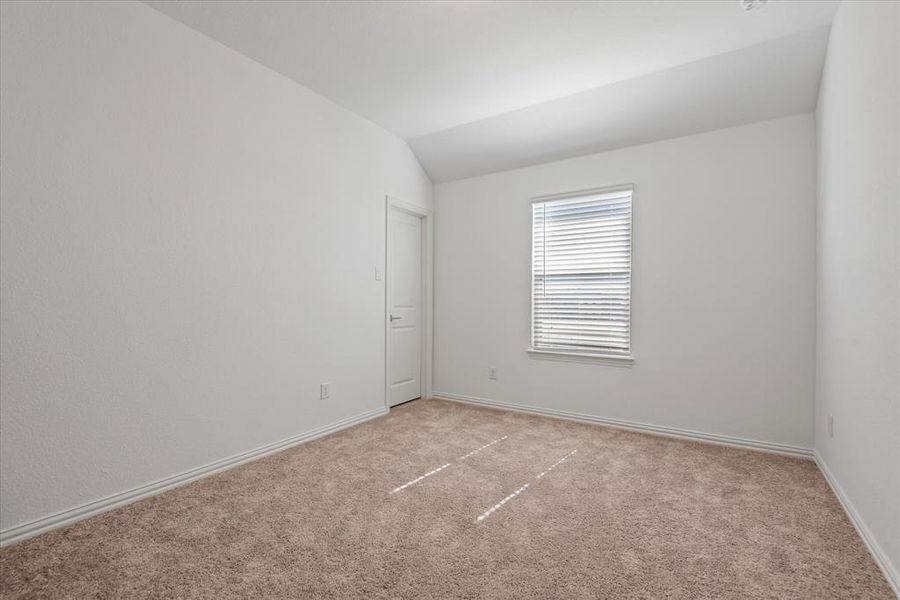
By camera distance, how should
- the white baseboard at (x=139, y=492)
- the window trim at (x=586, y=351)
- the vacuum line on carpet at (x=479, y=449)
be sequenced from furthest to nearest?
the window trim at (x=586, y=351), the vacuum line on carpet at (x=479, y=449), the white baseboard at (x=139, y=492)

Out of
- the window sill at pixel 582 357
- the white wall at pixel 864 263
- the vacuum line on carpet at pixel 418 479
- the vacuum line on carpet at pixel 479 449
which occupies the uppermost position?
the white wall at pixel 864 263

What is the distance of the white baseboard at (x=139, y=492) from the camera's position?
6.34ft

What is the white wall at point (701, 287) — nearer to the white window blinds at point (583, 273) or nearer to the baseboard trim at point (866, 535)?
the white window blinds at point (583, 273)

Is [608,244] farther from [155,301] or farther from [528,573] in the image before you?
[155,301]

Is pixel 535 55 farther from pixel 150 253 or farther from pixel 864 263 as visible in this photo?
pixel 150 253

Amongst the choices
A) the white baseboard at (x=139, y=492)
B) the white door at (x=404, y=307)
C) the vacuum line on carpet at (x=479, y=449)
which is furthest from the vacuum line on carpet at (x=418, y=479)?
the white door at (x=404, y=307)

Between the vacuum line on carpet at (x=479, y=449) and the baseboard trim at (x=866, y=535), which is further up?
the baseboard trim at (x=866, y=535)

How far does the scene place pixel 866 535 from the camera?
1874 mm

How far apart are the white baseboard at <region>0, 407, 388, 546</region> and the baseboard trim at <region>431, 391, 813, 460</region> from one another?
1.64 meters

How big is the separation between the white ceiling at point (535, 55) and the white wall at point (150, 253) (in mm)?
352

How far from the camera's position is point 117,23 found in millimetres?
2229

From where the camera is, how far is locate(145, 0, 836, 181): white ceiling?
241cm

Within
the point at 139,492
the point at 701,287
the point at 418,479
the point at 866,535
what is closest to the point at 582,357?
the point at 701,287

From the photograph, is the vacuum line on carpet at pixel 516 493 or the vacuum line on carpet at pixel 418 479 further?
the vacuum line on carpet at pixel 418 479
